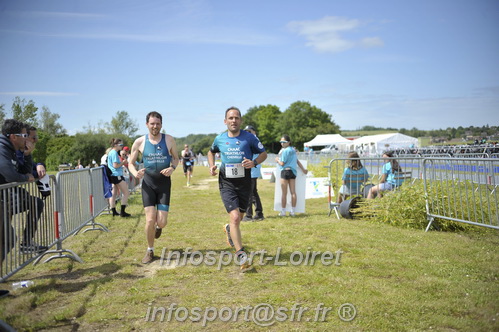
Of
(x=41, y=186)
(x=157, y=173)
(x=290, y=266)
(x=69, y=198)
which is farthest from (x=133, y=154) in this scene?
(x=290, y=266)

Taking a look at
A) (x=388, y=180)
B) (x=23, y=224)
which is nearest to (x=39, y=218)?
(x=23, y=224)

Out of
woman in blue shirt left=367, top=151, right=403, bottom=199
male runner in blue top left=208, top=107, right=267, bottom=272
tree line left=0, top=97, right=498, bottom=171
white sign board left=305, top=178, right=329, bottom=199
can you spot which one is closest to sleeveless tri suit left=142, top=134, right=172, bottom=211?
male runner in blue top left=208, top=107, right=267, bottom=272

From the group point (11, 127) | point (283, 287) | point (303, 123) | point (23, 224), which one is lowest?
point (283, 287)

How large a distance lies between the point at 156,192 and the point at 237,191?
1273 millimetres

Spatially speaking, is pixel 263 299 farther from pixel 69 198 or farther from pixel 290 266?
Result: pixel 69 198

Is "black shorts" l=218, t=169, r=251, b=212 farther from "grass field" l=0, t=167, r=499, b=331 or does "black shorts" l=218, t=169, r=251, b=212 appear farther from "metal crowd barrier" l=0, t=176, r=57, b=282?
"metal crowd barrier" l=0, t=176, r=57, b=282

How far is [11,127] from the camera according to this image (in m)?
4.83

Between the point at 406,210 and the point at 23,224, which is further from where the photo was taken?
the point at 406,210

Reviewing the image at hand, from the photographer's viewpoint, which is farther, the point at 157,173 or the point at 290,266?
the point at 157,173

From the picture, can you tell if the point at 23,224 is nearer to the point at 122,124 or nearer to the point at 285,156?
the point at 285,156

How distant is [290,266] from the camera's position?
17.1 feet

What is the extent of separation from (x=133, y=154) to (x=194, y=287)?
2.49 meters

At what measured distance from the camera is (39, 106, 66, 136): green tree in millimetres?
72900

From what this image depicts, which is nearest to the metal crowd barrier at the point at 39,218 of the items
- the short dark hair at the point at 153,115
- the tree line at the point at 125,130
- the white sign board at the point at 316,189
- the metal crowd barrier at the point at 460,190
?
the short dark hair at the point at 153,115
